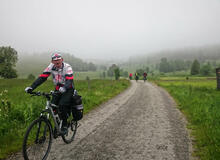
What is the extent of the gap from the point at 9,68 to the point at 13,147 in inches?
2146

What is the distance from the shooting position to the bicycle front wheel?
3324 mm

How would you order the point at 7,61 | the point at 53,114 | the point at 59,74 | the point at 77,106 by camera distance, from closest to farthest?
the point at 53,114, the point at 59,74, the point at 77,106, the point at 7,61

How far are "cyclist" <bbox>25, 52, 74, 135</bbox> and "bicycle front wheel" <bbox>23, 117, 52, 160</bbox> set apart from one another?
23.0 inches

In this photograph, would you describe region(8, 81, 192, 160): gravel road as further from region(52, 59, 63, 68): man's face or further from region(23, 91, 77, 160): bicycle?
region(52, 59, 63, 68): man's face

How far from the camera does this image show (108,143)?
481cm

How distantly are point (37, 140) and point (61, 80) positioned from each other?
1.64 m

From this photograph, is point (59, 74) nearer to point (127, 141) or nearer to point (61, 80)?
point (61, 80)

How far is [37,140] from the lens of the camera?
3670 millimetres

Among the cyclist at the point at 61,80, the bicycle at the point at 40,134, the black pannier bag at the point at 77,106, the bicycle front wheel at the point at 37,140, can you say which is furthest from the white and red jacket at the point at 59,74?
the bicycle front wheel at the point at 37,140

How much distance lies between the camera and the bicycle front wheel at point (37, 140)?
10.9 ft

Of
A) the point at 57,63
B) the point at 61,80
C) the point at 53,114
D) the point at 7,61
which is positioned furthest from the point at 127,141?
the point at 7,61

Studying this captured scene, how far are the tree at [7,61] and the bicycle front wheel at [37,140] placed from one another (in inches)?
2132

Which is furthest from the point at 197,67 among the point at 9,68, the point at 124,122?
the point at 124,122

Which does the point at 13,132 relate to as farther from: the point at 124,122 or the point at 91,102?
the point at 91,102
